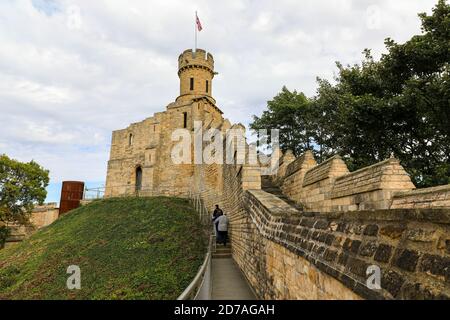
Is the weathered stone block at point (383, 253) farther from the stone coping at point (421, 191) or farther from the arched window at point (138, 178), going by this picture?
the arched window at point (138, 178)

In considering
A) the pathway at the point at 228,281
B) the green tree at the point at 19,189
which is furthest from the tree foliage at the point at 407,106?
the green tree at the point at 19,189

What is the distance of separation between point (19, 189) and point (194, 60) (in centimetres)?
2296

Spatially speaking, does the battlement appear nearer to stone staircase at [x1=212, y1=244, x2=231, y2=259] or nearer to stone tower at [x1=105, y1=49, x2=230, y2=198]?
stone tower at [x1=105, y1=49, x2=230, y2=198]

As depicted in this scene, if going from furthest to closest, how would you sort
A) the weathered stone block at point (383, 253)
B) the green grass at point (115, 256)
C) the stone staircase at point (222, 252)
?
1. the stone staircase at point (222, 252)
2. the green grass at point (115, 256)
3. the weathered stone block at point (383, 253)

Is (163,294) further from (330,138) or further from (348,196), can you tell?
(330,138)

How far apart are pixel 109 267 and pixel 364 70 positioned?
14196 mm

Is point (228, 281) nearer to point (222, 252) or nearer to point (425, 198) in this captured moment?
point (222, 252)

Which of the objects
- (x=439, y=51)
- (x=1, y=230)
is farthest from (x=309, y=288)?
(x=1, y=230)

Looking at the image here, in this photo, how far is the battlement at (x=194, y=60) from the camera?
114 ft

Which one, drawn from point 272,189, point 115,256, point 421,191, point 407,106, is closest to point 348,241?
point 421,191

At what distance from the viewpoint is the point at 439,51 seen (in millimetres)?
10391

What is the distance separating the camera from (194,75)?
34875mm

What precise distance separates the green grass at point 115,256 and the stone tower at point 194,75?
18.4 m

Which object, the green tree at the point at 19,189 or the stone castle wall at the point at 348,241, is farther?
the green tree at the point at 19,189
